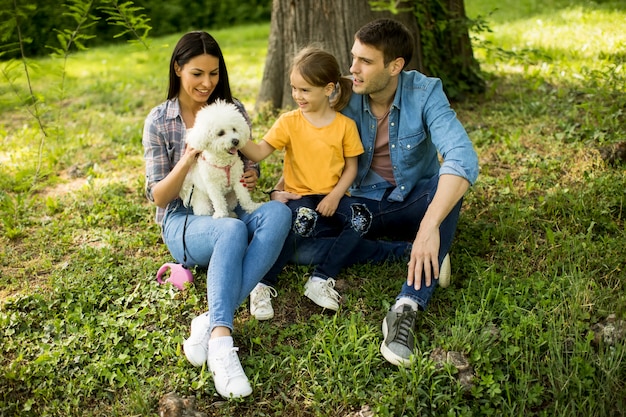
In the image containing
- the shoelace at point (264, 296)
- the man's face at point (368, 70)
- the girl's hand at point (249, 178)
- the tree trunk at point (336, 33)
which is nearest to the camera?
the shoelace at point (264, 296)

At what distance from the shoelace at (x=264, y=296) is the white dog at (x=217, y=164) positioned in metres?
0.49

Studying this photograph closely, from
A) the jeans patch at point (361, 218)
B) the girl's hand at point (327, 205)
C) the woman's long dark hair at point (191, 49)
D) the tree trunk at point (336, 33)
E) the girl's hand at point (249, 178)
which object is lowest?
the jeans patch at point (361, 218)

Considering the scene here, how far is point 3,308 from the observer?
3186mm

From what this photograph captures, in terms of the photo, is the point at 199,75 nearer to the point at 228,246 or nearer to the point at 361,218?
the point at 228,246

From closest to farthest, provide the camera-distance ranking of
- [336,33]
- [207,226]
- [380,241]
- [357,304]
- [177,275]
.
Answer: [207,226], [357,304], [177,275], [380,241], [336,33]

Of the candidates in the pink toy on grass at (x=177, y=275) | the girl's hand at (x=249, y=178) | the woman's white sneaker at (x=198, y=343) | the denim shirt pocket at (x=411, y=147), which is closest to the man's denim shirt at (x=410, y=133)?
the denim shirt pocket at (x=411, y=147)

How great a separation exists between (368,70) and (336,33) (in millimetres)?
1754

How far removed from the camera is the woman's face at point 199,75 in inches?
127

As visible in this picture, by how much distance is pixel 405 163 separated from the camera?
3492 mm

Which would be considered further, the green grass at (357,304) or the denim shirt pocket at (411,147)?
the denim shirt pocket at (411,147)

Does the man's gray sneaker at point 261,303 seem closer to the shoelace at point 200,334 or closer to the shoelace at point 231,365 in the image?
the shoelace at point 200,334

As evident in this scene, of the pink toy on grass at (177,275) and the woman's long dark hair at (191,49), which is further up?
the woman's long dark hair at (191,49)

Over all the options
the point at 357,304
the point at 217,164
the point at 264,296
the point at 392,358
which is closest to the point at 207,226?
the point at 217,164

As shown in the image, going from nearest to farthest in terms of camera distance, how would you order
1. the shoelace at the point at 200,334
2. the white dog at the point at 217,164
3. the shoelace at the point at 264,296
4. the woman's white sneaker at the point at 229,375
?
the woman's white sneaker at the point at 229,375 < the shoelace at the point at 200,334 < the white dog at the point at 217,164 < the shoelace at the point at 264,296
